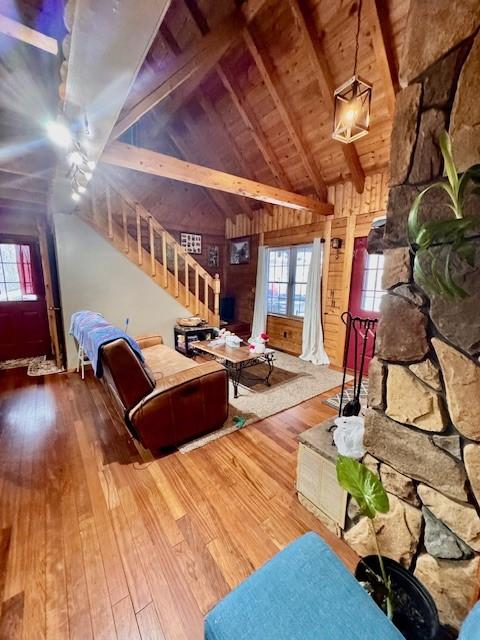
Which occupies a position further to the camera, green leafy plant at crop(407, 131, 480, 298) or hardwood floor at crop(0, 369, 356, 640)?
hardwood floor at crop(0, 369, 356, 640)

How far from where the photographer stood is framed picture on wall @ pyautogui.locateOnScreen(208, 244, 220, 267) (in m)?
6.49

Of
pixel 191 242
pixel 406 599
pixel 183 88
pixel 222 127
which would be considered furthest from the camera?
pixel 191 242

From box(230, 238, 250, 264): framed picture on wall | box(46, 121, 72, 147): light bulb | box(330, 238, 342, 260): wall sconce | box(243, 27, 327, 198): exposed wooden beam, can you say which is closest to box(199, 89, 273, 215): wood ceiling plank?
box(243, 27, 327, 198): exposed wooden beam

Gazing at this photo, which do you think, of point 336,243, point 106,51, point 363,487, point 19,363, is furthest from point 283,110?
point 19,363

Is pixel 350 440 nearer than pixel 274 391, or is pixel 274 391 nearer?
pixel 350 440

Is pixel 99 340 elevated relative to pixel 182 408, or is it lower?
elevated

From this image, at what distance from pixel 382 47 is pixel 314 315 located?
3299mm

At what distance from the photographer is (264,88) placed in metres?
3.61

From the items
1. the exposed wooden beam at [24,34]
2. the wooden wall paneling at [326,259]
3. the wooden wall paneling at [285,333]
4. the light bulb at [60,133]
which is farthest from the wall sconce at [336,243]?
the exposed wooden beam at [24,34]

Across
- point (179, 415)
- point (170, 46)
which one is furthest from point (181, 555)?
point (170, 46)

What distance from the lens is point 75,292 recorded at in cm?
394

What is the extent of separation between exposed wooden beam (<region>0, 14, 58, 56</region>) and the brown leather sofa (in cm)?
169

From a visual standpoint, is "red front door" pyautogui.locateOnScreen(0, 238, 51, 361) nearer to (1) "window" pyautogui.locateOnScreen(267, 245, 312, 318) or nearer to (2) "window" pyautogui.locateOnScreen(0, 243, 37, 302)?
(2) "window" pyautogui.locateOnScreen(0, 243, 37, 302)

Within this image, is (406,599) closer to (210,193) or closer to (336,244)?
(336,244)
